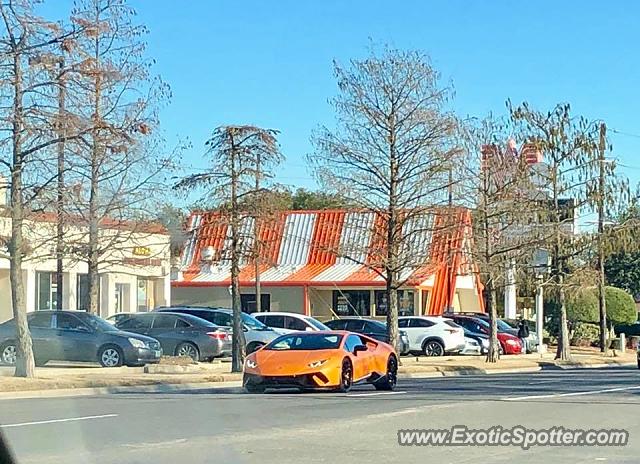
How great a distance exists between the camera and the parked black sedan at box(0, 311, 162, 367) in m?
27.1

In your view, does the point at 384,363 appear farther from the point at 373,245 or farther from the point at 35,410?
the point at 373,245

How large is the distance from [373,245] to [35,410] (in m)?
16.6

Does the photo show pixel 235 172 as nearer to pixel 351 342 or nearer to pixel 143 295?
pixel 351 342

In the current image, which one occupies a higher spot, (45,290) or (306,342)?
(45,290)

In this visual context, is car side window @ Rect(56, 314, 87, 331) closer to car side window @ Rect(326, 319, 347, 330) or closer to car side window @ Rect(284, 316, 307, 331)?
car side window @ Rect(284, 316, 307, 331)

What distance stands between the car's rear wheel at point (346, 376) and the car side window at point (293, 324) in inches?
515

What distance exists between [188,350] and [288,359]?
9.91 meters

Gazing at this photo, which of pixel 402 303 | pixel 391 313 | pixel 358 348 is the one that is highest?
pixel 402 303

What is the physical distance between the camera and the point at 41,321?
27734 millimetres

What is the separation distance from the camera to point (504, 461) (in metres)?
11.7

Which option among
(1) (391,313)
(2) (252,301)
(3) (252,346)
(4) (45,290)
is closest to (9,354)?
(3) (252,346)

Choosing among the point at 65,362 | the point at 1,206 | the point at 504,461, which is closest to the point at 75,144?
the point at 1,206

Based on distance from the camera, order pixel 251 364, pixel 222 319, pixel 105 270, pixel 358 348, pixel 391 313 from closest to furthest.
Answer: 1. pixel 251 364
2. pixel 358 348
3. pixel 391 313
4. pixel 222 319
5. pixel 105 270

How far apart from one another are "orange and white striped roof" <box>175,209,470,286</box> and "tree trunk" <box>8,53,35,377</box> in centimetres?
492
